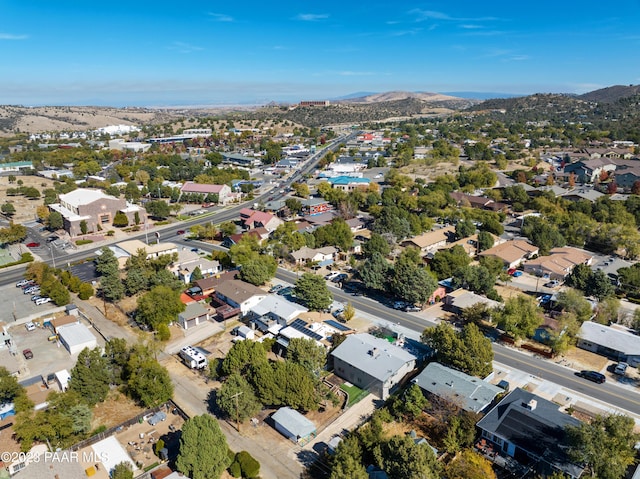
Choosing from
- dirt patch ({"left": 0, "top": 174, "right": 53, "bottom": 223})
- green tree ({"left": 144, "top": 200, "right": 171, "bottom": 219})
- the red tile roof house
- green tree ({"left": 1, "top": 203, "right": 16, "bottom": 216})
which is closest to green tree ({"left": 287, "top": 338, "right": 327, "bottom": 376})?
green tree ({"left": 144, "top": 200, "right": 171, "bottom": 219})

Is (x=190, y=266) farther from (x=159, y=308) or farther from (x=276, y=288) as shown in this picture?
(x=159, y=308)

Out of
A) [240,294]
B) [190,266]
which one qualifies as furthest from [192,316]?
[190,266]

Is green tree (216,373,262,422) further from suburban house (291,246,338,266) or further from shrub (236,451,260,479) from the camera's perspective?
suburban house (291,246,338,266)

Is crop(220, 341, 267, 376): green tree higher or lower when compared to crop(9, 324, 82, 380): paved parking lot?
higher

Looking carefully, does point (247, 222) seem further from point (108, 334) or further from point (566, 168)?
point (566, 168)

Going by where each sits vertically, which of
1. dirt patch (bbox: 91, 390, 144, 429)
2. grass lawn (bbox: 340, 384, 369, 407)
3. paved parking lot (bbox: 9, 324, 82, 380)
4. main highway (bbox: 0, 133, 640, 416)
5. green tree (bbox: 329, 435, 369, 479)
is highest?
green tree (bbox: 329, 435, 369, 479)

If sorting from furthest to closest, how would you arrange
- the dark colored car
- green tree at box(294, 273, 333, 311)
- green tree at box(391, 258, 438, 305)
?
1. green tree at box(391, 258, 438, 305)
2. green tree at box(294, 273, 333, 311)
3. the dark colored car

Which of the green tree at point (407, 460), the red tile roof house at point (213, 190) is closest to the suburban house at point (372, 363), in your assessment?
the green tree at point (407, 460)
